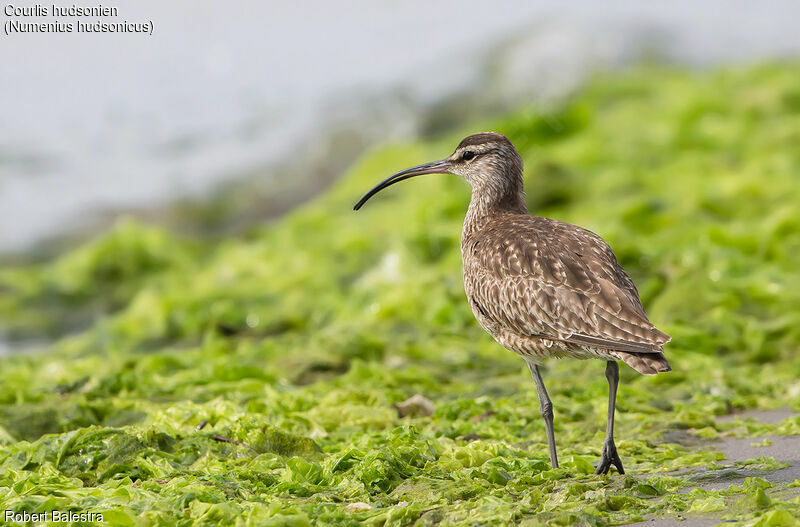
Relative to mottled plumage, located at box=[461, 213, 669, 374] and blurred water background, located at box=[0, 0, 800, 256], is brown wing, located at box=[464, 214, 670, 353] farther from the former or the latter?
blurred water background, located at box=[0, 0, 800, 256]

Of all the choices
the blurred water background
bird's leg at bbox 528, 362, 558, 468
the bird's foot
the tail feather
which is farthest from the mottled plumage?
the blurred water background

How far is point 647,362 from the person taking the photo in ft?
12.2

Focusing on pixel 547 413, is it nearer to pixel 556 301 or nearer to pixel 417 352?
pixel 556 301

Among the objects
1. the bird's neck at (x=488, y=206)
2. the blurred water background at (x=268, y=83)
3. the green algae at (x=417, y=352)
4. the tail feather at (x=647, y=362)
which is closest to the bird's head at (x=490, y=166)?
the bird's neck at (x=488, y=206)

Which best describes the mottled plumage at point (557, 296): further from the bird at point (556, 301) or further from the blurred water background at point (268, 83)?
the blurred water background at point (268, 83)

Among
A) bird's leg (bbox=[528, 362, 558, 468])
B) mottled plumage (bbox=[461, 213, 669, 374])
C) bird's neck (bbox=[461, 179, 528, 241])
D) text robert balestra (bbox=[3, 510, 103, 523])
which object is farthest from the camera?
bird's neck (bbox=[461, 179, 528, 241])

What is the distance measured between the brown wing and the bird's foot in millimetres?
403

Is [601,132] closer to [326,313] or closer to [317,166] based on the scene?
[317,166]

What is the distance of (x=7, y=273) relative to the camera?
10336 millimetres

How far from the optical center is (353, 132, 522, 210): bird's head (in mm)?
5246

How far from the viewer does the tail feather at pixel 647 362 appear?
12.0 ft

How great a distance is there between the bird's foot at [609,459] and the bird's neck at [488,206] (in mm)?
1568

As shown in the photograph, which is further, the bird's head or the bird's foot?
the bird's head

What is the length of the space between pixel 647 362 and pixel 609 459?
19.0 inches
